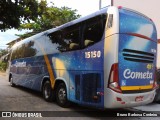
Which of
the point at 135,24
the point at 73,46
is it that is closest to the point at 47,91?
the point at 73,46

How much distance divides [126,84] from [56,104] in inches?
154

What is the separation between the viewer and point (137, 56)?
8.06 metres

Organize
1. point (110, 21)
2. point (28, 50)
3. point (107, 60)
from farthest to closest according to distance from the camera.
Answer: point (28, 50), point (110, 21), point (107, 60)

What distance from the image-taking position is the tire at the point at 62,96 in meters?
9.78

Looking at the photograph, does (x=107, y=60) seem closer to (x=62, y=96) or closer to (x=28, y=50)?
(x=62, y=96)

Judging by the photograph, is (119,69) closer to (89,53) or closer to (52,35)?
(89,53)

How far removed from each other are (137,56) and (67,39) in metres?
2.96

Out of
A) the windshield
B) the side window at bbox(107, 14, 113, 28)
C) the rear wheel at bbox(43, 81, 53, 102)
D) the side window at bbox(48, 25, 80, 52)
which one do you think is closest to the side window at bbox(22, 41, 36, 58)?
the rear wheel at bbox(43, 81, 53, 102)

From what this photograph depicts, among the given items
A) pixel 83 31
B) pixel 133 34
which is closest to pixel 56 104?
pixel 83 31

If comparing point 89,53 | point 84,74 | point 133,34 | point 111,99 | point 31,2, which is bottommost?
point 111,99

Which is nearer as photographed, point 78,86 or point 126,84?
point 126,84

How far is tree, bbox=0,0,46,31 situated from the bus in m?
2.55

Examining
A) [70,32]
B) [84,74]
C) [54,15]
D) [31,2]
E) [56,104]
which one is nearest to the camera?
[84,74]

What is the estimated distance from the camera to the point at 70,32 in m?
9.79
